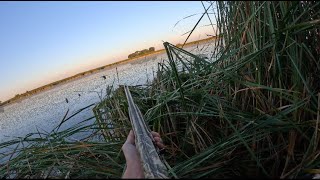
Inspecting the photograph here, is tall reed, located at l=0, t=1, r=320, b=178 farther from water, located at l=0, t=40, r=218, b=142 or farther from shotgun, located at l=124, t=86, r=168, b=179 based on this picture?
water, located at l=0, t=40, r=218, b=142

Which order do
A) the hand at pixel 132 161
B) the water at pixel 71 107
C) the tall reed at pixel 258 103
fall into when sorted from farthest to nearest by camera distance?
the water at pixel 71 107 → the tall reed at pixel 258 103 → the hand at pixel 132 161

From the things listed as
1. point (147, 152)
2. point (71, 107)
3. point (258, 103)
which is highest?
point (147, 152)

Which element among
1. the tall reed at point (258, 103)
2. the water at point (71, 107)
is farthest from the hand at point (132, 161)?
the water at point (71, 107)

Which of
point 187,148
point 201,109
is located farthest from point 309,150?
point 187,148

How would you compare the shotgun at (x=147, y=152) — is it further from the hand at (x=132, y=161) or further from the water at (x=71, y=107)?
the water at (x=71, y=107)

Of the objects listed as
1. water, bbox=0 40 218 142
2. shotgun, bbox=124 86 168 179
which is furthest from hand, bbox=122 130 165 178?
water, bbox=0 40 218 142

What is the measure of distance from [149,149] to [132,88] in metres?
2.71

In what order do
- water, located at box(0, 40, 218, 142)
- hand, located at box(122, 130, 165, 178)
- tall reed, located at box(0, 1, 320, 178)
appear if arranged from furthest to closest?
1. water, located at box(0, 40, 218, 142)
2. tall reed, located at box(0, 1, 320, 178)
3. hand, located at box(122, 130, 165, 178)

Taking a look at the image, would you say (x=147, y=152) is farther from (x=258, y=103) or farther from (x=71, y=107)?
(x=71, y=107)

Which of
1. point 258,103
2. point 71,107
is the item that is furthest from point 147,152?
point 71,107

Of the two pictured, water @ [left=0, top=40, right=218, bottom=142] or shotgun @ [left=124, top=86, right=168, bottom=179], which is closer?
shotgun @ [left=124, top=86, right=168, bottom=179]

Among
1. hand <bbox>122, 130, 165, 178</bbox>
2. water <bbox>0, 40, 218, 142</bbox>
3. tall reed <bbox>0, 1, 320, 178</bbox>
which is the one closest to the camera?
hand <bbox>122, 130, 165, 178</bbox>

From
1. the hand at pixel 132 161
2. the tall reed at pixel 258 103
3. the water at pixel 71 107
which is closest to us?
the hand at pixel 132 161

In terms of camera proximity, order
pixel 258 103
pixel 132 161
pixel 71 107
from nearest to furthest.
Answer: pixel 132 161 → pixel 258 103 → pixel 71 107
